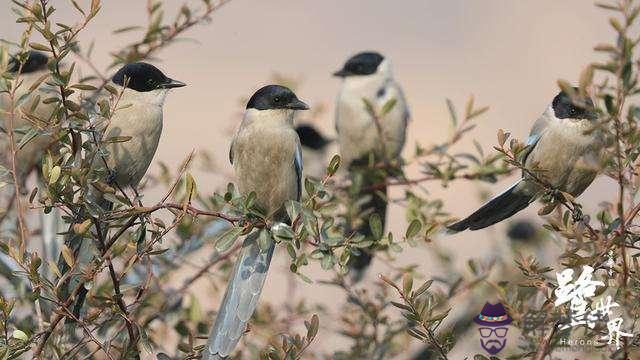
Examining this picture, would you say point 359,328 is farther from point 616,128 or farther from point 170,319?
point 616,128

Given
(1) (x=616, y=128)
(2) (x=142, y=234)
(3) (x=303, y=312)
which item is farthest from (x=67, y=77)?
(3) (x=303, y=312)

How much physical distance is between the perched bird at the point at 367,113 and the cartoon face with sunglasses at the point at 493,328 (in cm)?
194

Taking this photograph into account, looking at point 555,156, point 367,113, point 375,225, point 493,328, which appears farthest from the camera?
point 367,113

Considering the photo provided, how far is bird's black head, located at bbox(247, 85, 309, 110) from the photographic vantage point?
372 cm

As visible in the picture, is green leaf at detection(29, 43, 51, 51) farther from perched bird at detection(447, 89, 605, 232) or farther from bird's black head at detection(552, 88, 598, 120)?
bird's black head at detection(552, 88, 598, 120)

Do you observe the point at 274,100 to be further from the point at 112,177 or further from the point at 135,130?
the point at 112,177

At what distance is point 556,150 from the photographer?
3.29 m

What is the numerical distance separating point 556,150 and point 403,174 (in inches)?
58.4

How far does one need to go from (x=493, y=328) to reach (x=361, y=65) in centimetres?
281

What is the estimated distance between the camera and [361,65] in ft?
20.1

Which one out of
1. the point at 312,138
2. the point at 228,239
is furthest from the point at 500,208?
the point at 312,138

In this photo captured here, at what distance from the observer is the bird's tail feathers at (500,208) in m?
3.34

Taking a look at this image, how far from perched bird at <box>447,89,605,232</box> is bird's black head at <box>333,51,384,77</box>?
8.99ft

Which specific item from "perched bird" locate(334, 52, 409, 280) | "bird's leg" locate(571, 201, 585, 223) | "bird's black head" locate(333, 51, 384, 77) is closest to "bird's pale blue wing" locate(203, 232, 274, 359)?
"bird's leg" locate(571, 201, 585, 223)
